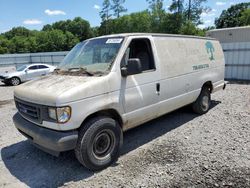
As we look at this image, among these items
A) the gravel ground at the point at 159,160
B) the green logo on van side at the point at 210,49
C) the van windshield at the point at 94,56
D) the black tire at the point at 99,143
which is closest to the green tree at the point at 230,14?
the green logo on van side at the point at 210,49

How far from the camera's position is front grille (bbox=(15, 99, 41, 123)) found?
342 centimetres

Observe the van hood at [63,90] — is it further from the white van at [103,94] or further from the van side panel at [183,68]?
the van side panel at [183,68]

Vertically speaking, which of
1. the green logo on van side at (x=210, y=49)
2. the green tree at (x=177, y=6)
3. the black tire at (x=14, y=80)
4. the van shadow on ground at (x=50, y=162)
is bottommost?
the van shadow on ground at (x=50, y=162)

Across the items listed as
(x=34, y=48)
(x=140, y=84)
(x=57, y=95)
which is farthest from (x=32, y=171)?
(x=34, y=48)

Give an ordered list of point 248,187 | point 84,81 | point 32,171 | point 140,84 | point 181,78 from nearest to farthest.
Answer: point 248,187 → point 84,81 → point 32,171 → point 140,84 → point 181,78

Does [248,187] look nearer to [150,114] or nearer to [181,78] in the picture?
[150,114]

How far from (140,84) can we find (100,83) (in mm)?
929

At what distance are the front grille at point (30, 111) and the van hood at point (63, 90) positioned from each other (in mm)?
92

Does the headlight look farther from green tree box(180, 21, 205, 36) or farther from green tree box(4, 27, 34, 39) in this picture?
green tree box(4, 27, 34, 39)

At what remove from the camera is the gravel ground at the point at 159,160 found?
3.34 meters

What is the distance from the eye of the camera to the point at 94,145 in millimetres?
3605

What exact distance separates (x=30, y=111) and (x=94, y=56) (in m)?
1.51

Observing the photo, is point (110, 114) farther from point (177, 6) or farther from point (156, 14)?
point (156, 14)

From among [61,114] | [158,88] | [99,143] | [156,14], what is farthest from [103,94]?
[156,14]
